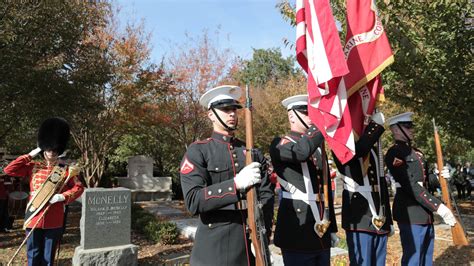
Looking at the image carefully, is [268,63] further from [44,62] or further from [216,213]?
[216,213]

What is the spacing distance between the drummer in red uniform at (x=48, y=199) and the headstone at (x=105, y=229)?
1.30 meters

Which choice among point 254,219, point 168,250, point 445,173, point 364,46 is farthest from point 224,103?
point 168,250

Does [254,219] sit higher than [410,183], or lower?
lower

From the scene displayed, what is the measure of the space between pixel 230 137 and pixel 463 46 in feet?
18.7

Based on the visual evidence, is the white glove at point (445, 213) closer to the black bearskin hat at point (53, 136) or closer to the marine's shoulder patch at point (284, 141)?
the marine's shoulder patch at point (284, 141)

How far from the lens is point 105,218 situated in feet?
21.9

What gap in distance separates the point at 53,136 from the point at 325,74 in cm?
367

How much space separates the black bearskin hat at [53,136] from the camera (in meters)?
→ 5.22

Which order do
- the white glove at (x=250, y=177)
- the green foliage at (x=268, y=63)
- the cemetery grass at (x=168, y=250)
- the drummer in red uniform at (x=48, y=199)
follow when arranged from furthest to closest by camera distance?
1. the green foliage at (x=268, y=63)
2. the cemetery grass at (x=168, y=250)
3. the drummer in red uniform at (x=48, y=199)
4. the white glove at (x=250, y=177)

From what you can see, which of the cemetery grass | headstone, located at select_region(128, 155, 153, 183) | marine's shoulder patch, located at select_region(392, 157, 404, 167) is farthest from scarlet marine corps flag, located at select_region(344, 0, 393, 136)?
headstone, located at select_region(128, 155, 153, 183)

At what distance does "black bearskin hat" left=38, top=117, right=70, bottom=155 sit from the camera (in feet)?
17.1

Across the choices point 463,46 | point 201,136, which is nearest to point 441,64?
point 463,46

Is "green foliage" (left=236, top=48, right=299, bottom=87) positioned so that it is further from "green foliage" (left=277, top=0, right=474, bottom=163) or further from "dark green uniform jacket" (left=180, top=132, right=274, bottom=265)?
"dark green uniform jacket" (left=180, top=132, right=274, bottom=265)

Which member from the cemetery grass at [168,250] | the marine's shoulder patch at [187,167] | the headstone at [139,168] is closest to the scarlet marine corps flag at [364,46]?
the marine's shoulder patch at [187,167]
